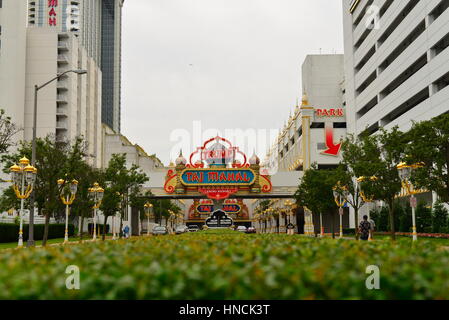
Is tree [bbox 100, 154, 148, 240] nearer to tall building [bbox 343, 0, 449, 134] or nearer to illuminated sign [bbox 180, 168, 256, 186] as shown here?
illuminated sign [bbox 180, 168, 256, 186]

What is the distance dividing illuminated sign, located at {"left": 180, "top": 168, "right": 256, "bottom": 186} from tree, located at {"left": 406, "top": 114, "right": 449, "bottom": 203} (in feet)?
108

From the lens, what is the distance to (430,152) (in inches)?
1118

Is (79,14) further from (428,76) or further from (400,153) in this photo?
(400,153)

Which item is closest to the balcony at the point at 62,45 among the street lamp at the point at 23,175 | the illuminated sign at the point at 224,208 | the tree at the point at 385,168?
the street lamp at the point at 23,175

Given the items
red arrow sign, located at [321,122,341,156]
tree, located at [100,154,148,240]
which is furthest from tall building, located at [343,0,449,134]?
tree, located at [100,154,148,240]

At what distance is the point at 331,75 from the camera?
307 ft

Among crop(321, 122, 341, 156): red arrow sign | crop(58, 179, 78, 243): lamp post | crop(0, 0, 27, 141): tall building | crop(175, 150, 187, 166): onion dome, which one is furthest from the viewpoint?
crop(0, 0, 27, 141): tall building

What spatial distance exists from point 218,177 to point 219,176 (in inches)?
6.7

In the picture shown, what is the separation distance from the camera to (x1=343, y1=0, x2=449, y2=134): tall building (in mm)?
46344

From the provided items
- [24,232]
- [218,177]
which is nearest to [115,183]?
[24,232]

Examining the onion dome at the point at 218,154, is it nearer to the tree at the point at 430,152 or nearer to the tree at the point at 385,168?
the tree at the point at 385,168

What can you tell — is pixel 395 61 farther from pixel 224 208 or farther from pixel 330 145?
pixel 224 208

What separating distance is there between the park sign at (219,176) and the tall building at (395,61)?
48.1 ft
